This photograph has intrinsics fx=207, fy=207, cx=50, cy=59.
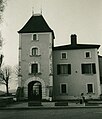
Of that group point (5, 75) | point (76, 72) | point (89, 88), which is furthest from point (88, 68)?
point (5, 75)

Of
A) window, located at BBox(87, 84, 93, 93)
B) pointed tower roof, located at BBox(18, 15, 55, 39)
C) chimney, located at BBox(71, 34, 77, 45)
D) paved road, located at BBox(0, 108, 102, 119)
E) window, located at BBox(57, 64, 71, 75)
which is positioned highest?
pointed tower roof, located at BBox(18, 15, 55, 39)

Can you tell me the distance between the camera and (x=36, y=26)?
118ft

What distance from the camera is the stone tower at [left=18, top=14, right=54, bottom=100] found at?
109ft

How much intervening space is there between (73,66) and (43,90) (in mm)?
6593

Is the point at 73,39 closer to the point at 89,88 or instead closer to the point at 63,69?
the point at 63,69

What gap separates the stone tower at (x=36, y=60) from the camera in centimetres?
3322

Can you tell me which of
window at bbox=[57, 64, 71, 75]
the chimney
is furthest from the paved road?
the chimney

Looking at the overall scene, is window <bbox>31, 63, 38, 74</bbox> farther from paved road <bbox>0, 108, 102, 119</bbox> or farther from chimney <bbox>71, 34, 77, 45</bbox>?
paved road <bbox>0, 108, 102, 119</bbox>

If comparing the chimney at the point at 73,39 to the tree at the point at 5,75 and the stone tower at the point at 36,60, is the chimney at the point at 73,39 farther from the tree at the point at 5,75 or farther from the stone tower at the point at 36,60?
the tree at the point at 5,75

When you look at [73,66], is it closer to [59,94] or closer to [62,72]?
[62,72]

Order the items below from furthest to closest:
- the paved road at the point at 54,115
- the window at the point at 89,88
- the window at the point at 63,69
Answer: the window at the point at 63,69, the window at the point at 89,88, the paved road at the point at 54,115

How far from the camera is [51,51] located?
112 feet

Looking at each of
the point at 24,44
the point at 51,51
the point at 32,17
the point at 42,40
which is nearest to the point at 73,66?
the point at 51,51

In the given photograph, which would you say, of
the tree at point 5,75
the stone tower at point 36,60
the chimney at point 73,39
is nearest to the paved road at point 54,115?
the stone tower at point 36,60
